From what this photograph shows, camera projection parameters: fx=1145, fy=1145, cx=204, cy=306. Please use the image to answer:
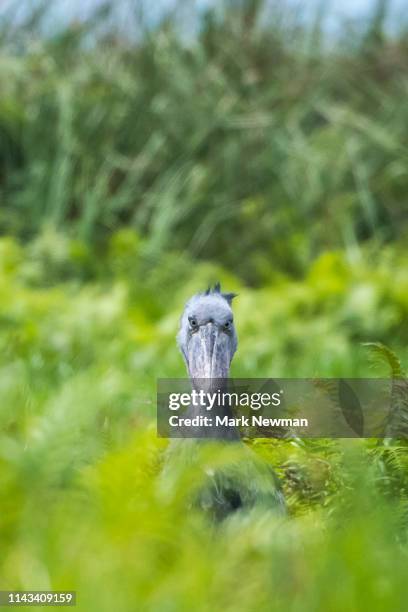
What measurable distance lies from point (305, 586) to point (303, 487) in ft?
1.94

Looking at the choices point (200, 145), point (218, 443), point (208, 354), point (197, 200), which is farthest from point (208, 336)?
point (200, 145)

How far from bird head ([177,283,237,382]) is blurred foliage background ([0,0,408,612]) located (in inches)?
7.4

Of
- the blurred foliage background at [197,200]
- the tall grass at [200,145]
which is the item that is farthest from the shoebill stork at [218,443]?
the tall grass at [200,145]

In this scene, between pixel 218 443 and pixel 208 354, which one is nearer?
pixel 218 443

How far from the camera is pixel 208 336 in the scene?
2.51 metres

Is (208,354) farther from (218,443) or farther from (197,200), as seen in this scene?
(197,200)

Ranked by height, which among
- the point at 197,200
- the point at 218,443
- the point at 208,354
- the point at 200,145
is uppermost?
the point at 200,145

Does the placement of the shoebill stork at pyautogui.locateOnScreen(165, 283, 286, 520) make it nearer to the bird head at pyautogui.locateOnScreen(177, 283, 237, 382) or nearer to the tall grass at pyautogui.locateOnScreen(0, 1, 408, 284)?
the bird head at pyautogui.locateOnScreen(177, 283, 237, 382)

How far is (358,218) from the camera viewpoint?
24.4 feet

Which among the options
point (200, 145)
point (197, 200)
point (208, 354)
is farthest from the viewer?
point (200, 145)

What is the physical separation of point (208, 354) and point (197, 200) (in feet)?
15.5

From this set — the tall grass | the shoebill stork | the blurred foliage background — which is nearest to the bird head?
the shoebill stork

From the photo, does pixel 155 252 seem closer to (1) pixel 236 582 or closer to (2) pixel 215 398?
(2) pixel 215 398

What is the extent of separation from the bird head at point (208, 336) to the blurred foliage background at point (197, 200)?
0.62 ft
